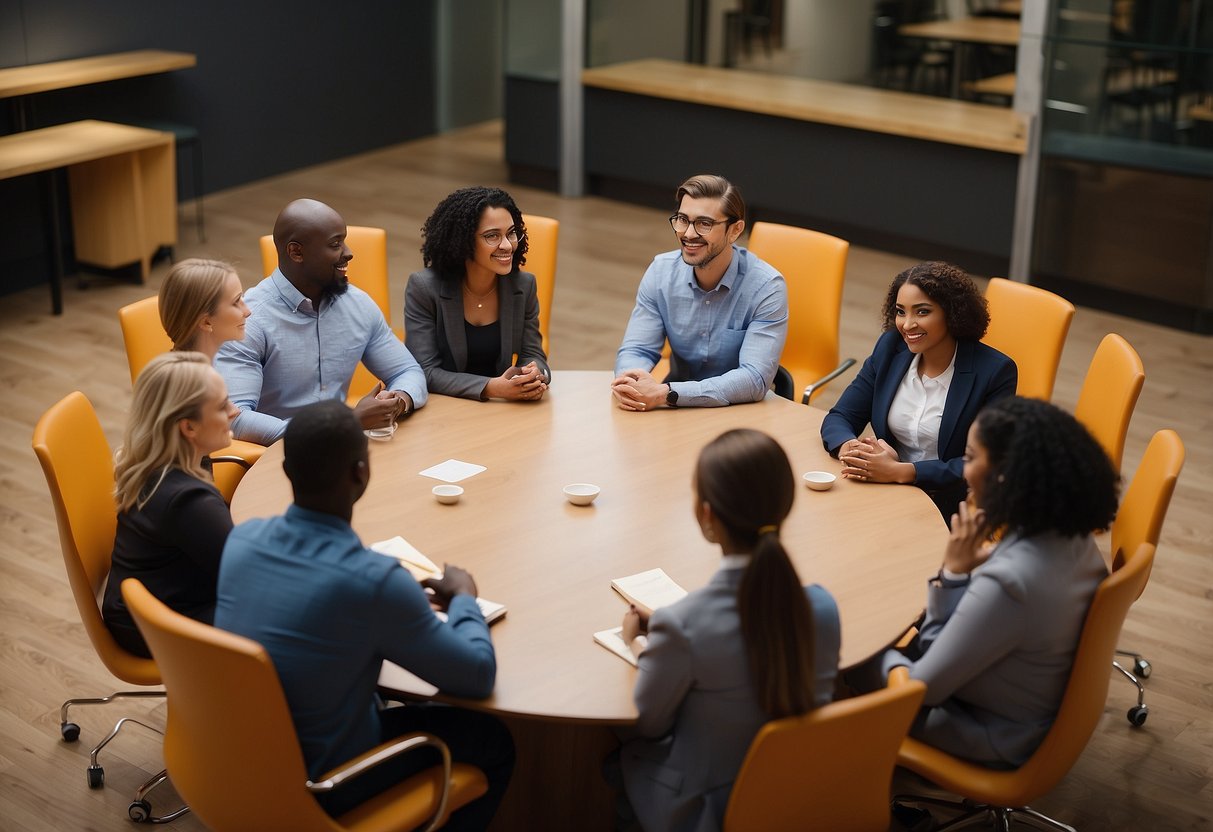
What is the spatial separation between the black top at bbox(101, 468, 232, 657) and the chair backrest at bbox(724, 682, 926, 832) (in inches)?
50.7

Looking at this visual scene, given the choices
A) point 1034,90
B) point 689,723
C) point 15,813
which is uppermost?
point 1034,90

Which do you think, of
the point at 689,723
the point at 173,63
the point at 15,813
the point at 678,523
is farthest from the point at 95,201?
the point at 689,723

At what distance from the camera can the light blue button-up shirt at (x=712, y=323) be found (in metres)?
4.16

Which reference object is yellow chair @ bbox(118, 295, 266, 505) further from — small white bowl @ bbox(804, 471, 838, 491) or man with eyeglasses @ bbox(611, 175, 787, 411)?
small white bowl @ bbox(804, 471, 838, 491)

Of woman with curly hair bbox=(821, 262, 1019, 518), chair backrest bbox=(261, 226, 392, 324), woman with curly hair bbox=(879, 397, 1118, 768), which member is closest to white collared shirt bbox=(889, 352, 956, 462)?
woman with curly hair bbox=(821, 262, 1019, 518)

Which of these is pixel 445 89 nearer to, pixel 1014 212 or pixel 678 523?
pixel 1014 212

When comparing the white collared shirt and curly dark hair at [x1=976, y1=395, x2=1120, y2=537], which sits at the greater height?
curly dark hair at [x1=976, y1=395, x2=1120, y2=537]

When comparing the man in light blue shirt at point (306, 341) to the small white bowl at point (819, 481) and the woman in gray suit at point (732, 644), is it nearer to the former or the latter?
the small white bowl at point (819, 481)

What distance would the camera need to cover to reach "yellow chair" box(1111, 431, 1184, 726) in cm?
308

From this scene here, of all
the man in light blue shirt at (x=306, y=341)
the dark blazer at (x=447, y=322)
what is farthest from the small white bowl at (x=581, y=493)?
the dark blazer at (x=447, y=322)

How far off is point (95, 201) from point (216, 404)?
486 centimetres

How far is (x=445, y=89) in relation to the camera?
10727 mm

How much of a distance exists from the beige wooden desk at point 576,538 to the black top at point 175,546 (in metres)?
0.22

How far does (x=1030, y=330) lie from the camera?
13.8 feet
